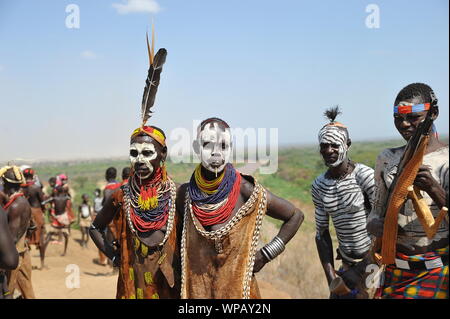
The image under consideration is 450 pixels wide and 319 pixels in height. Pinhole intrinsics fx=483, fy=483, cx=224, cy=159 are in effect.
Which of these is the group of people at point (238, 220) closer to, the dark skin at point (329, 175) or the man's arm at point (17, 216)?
the dark skin at point (329, 175)

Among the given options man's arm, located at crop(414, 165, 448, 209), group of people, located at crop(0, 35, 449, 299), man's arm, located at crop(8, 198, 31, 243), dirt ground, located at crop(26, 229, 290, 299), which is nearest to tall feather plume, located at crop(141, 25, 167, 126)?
group of people, located at crop(0, 35, 449, 299)

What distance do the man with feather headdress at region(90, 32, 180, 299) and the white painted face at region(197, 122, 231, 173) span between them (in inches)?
18.3

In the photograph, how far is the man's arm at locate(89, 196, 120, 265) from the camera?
13.8 ft

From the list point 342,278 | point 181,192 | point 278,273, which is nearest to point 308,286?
point 278,273

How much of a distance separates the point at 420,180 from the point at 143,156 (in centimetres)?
216

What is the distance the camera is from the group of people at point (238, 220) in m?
3.29

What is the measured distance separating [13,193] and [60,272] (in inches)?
226

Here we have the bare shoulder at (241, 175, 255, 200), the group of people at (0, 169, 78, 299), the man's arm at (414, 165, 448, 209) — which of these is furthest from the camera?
the group of people at (0, 169, 78, 299)

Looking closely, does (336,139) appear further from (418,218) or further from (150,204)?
(150,204)

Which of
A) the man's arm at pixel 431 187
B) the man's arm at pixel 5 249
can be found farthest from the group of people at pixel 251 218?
the man's arm at pixel 5 249

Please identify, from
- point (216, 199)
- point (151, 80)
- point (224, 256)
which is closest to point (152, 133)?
point (151, 80)

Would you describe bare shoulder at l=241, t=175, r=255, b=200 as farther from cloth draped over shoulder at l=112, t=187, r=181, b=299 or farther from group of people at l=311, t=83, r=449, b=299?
group of people at l=311, t=83, r=449, b=299

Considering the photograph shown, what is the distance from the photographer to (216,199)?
12.4ft
